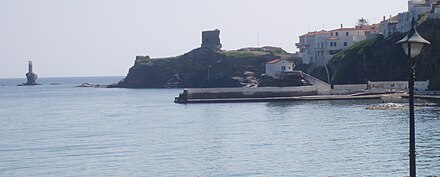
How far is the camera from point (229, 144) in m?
50.0

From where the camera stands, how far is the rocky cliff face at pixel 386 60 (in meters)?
102

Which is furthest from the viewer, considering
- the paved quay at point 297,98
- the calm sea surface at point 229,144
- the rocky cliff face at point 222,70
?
the rocky cliff face at point 222,70

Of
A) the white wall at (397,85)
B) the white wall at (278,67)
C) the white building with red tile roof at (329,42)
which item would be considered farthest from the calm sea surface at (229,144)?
the white building with red tile roof at (329,42)

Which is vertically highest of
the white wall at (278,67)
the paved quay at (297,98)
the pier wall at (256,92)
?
the white wall at (278,67)

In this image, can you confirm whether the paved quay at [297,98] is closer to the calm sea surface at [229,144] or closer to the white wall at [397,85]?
the white wall at [397,85]

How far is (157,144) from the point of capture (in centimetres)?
5197

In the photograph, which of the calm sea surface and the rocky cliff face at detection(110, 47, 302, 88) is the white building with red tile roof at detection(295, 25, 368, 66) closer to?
the rocky cliff face at detection(110, 47, 302, 88)

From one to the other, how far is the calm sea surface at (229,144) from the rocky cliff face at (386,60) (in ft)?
82.4

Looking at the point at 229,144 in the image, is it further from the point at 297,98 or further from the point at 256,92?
the point at 256,92

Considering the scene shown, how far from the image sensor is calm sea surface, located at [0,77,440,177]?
37.3 m

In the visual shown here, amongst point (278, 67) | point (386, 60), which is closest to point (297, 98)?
point (386, 60)

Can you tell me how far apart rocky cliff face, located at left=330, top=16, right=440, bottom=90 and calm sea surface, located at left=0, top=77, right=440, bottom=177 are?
25.1 m

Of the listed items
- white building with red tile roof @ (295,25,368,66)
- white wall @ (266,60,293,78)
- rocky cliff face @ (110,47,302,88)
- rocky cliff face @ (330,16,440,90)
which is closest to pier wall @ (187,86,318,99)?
rocky cliff face @ (330,16,440,90)

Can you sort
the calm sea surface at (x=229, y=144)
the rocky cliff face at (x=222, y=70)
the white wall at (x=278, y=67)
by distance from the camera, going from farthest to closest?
1. the rocky cliff face at (x=222, y=70)
2. the white wall at (x=278, y=67)
3. the calm sea surface at (x=229, y=144)
